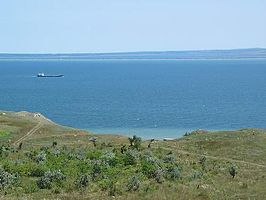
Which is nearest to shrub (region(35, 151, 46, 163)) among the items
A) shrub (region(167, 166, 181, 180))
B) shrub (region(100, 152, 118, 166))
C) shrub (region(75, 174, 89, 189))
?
shrub (region(100, 152, 118, 166))

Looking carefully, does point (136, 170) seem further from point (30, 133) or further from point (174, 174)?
point (30, 133)

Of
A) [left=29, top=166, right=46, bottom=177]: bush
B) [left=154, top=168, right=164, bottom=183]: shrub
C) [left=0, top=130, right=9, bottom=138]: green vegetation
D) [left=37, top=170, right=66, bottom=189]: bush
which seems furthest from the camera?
[left=0, top=130, right=9, bottom=138]: green vegetation

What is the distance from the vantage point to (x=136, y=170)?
117 ft

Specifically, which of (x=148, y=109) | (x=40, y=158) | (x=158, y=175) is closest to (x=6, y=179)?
(x=40, y=158)

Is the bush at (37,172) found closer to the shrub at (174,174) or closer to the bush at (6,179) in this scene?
the bush at (6,179)

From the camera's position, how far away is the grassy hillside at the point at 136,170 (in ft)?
95.4

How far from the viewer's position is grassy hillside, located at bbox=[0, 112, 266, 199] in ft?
95.4

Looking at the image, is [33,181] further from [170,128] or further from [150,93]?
[150,93]

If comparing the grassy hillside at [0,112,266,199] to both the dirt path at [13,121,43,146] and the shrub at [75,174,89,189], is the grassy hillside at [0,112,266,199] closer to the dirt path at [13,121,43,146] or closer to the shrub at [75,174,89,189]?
the shrub at [75,174,89,189]

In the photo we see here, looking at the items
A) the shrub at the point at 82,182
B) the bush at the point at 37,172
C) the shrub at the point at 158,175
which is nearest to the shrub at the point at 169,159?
the shrub at the point at 158,175

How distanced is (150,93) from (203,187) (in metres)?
164

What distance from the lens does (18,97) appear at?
181m

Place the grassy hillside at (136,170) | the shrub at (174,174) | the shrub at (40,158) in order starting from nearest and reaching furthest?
the grassy hillside at (136,170), the shrub at (174,174), the shrub at (40,158)

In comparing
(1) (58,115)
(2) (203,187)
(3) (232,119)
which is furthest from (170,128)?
(2) (203,187)
